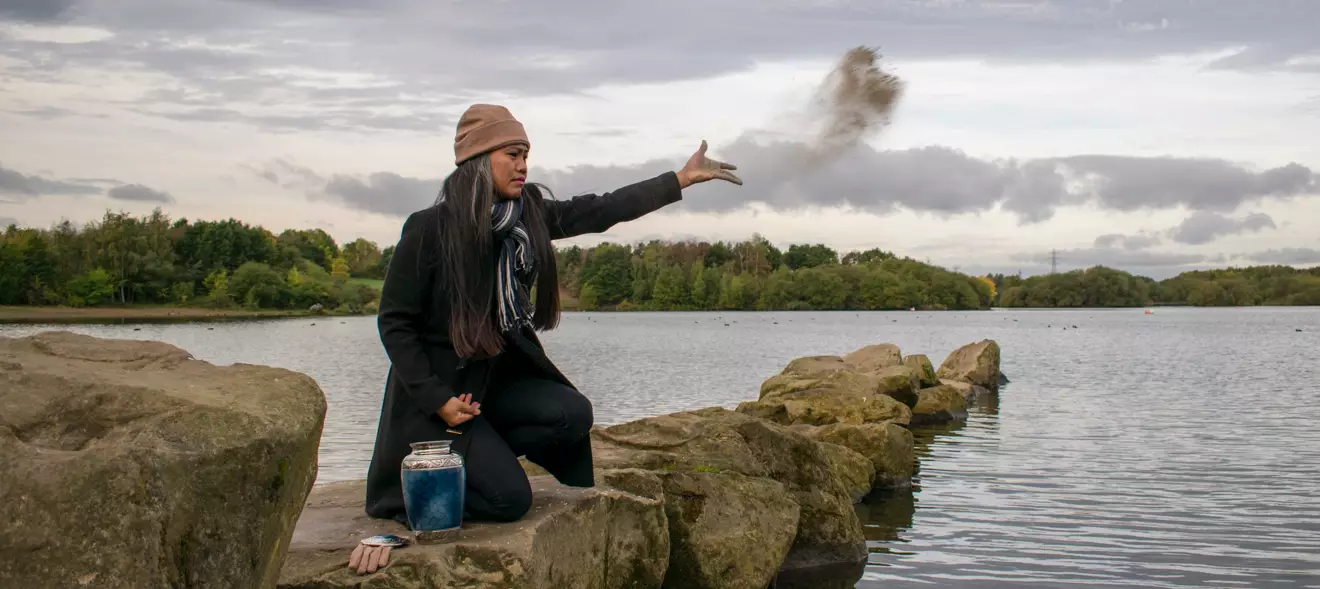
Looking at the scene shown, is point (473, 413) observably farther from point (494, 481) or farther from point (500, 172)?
point (500, 172)

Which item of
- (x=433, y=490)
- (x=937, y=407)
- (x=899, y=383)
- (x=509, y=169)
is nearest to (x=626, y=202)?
(x=509, y=169)

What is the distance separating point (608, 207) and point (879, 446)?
970cm

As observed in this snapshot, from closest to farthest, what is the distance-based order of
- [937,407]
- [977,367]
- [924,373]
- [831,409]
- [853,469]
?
[853,469]
[831,409]
[937,407]
[924,373]
[977,367]

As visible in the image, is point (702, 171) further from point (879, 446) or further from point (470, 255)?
point (879, 446)

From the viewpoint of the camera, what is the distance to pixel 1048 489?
15.9 meters

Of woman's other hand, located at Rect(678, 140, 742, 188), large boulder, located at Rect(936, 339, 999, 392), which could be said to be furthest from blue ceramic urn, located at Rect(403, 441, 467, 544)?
large boulder, located at Rect(936, 339, 999, 392)

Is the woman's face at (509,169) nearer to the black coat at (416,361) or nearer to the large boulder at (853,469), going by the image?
the black coat at (416,361)

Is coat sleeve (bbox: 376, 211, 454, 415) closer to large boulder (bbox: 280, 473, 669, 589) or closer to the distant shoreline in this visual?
large boulder (bbox: 280, 473, 669, 589)

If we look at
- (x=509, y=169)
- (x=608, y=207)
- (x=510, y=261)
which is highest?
(x=509, y=169)

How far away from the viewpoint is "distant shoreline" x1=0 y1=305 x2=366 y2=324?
390ft

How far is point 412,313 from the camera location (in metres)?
6.27

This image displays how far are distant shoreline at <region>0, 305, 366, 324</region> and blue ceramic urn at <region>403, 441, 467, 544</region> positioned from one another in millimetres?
122979

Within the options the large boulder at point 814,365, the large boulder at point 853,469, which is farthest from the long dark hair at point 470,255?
the large boulder at point 814,365

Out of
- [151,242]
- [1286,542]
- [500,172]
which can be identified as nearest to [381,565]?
[500,172]
